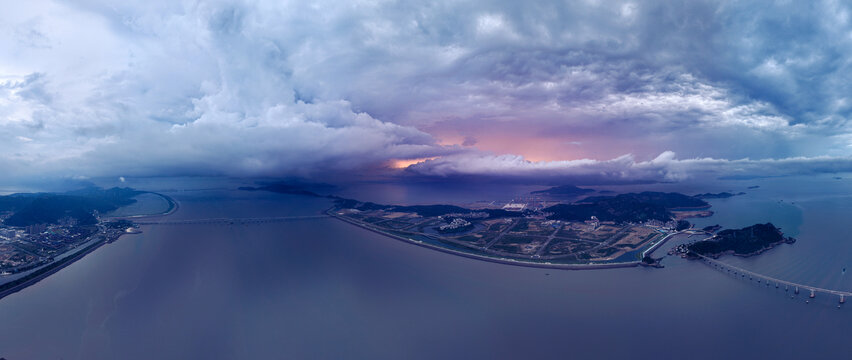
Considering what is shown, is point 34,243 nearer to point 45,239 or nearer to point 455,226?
point 45,239

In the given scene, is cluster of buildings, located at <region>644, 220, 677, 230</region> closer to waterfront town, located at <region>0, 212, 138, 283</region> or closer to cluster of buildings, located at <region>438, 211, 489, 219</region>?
cluster of buildings, located at <region>438, 211, 489, 219</region>

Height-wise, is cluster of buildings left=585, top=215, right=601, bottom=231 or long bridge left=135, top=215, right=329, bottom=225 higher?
cluster of buildings left=585, top=215, right=601, bottom=231

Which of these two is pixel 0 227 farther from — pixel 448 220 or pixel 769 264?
pixel 769 264

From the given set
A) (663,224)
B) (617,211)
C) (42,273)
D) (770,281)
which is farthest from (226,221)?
(663,224)

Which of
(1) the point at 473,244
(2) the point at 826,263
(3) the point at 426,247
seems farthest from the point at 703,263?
(3) the point at 426,247

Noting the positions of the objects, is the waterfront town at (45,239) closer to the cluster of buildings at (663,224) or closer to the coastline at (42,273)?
the coastline at (42,273)

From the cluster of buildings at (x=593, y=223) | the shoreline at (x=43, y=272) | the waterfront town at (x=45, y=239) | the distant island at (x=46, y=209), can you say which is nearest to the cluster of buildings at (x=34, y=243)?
the waterfront town at (x=45, y=239)

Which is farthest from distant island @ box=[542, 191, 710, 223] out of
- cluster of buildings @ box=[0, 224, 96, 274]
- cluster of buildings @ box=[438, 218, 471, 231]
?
cluster of buildings @ box=[0, 224, 96, 274]

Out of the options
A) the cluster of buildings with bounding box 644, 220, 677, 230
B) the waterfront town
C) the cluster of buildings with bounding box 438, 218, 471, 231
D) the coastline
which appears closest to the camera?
the coastline
